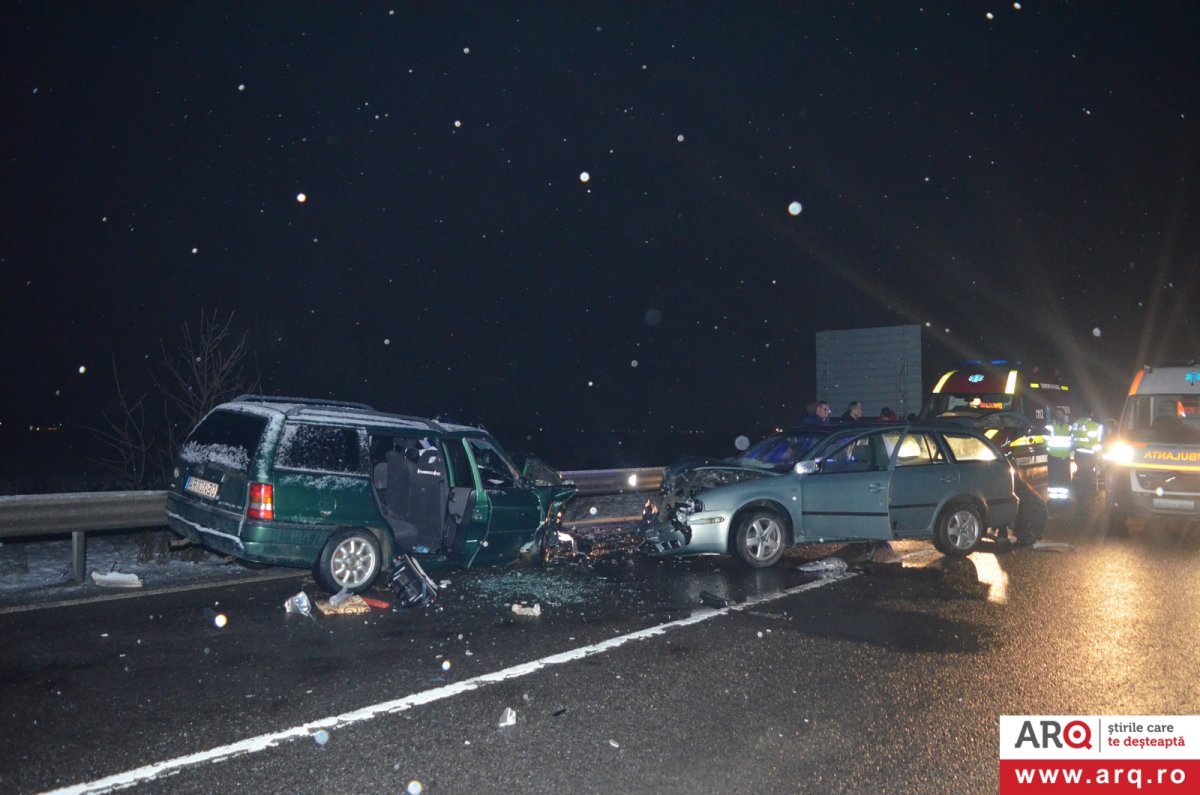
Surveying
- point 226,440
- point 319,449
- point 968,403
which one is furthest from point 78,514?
point 968,403

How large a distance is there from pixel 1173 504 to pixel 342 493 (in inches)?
445

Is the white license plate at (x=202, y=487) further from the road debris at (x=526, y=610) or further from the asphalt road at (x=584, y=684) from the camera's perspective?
the road debris at (x=526, y=610)

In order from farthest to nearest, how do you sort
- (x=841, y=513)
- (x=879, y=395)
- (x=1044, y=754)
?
(x=879, y=395) < (x=841, y=513) < (x=1044, y=754)

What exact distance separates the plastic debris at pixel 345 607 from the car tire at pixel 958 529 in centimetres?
652

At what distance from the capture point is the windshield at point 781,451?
34.7 ft

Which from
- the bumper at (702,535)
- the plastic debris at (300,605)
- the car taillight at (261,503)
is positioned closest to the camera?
the plastic debris at (300,605)

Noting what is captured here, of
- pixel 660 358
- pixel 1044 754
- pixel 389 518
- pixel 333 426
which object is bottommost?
pixel 1044 754

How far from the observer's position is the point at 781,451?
11.0 m

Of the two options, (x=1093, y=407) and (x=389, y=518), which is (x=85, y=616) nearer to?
(x=389, y=518)

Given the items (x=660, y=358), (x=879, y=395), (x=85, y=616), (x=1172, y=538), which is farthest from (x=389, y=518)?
(x=660, y=358)

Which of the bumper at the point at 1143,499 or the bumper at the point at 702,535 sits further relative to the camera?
the bumper at the point at 1143,499

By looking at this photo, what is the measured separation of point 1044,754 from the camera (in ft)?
14.7

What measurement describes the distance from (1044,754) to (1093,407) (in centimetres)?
2283

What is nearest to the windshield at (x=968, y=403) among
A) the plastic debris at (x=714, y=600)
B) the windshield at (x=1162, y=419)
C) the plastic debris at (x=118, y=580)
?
the windshield at (x=1162, y=419)
